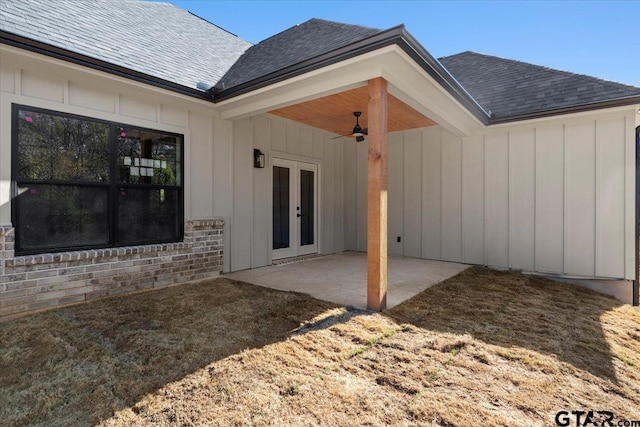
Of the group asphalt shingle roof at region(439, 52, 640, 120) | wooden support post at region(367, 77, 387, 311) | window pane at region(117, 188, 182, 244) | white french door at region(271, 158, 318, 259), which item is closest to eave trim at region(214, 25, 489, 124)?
wooden support post at region(367, 77, 387, 311)

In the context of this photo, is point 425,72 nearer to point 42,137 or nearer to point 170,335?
point 170,335

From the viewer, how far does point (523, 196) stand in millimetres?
→ 6328

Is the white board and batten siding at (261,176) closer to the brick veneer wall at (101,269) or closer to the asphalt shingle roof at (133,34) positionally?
the brick veneer wall at (101,269)

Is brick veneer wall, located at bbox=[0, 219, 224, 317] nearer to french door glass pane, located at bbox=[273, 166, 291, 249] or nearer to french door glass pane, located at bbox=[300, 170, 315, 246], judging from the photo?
french door glass pane, located at bbox=[273, 166, 291, 249]

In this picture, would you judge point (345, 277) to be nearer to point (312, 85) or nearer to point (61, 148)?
point (312, 85)

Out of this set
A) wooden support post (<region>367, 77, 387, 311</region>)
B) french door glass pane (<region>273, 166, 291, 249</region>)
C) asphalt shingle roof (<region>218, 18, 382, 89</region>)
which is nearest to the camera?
wooden support post (<region>367, 77, 387, 311</region>)

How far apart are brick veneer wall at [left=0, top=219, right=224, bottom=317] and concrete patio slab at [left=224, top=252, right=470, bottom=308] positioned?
0.77 m

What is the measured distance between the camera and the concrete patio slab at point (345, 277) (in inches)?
182

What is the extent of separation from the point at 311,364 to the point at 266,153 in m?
4.83

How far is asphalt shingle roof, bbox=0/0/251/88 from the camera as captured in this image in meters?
3.76

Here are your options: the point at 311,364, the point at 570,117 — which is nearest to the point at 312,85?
the point at 311,364

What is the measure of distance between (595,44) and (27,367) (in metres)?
11.3

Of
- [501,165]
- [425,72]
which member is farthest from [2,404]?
[501,165]

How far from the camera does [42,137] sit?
12.6ft
